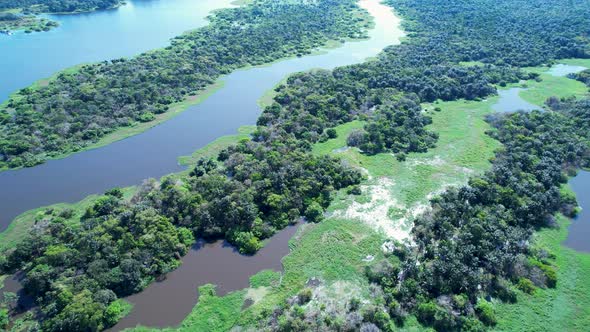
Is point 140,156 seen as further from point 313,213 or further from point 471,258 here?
point 471,258

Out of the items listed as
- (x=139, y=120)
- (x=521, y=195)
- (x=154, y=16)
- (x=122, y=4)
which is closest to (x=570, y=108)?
(x=521, y=195)

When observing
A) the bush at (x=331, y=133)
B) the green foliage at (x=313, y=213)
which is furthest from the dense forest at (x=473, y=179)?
the green foliage at (x=313, y=213)

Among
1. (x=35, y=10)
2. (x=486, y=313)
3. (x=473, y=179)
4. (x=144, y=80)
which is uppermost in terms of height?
(x=35, y=10)

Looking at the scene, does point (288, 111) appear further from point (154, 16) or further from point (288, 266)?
point (154, 16)

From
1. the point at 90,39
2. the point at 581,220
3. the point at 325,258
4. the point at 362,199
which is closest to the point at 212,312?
the point at 325,258

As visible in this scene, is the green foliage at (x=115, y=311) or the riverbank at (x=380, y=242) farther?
the riverbank at (x=380, y=242)

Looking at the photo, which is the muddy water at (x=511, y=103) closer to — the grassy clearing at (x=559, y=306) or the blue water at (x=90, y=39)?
the grassy clearing at (x=559, y=306)

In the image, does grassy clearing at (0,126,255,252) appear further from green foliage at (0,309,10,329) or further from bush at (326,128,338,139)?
bush at (326,128,338,139)
